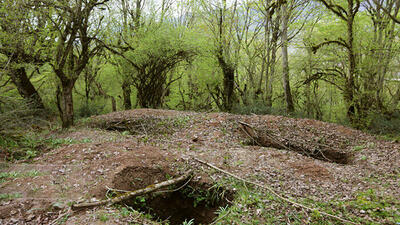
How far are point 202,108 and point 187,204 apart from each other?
12.6 meters

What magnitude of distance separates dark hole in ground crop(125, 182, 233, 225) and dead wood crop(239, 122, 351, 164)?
3322 mm

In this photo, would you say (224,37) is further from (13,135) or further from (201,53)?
(13,135)

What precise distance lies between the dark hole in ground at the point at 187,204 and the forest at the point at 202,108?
0.05 metres

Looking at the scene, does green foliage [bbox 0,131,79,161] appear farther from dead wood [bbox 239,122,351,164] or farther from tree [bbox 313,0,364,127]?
tree [bbox 313,0,364,127]

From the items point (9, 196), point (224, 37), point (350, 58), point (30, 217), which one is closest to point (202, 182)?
point (30, 217)

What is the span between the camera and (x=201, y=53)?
1205cm

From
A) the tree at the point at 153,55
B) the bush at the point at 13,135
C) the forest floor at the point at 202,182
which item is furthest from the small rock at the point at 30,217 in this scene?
the tree at the point at 153,55

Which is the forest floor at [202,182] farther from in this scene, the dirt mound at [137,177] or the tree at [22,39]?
the tree at [22,39]

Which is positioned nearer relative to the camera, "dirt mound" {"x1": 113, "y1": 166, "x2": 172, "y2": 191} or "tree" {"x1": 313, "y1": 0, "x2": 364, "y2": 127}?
"dirt mound" {"x1": 113, "y1": 166, "x2": 172, "y2": 191}

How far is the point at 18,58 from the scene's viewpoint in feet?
28.6

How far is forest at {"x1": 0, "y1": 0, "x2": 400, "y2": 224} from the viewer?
419 centimetres

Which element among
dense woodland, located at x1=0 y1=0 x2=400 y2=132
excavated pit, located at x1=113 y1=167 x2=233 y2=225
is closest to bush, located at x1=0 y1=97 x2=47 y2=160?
dense woodland, located at x1=0 y1=0 x2=400 y2=132

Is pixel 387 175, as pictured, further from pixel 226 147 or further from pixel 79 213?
pixel 79 213

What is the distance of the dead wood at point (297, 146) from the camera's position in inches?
265
